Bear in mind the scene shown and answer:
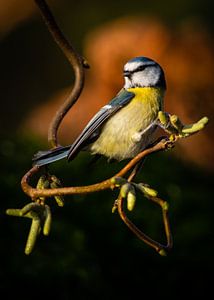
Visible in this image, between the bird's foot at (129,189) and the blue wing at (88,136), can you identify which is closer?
the bird's foot at (129,189)

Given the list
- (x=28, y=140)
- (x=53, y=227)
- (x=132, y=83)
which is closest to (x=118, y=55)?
(x=28, y=140)

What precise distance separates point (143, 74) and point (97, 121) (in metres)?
0.17

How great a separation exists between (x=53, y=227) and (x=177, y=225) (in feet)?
1.73

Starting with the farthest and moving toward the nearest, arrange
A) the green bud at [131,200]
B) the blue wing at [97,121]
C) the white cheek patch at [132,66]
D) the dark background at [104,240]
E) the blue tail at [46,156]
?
the dark background at [104,240]
the white cheek patch at [132,66]
the blue wing at [97,121]
the blue tail at [46,156]
the green bud at [131,200]

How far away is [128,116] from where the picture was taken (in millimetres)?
1531

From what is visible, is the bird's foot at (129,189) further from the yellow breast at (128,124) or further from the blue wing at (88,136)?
the yellow breast at (128,124)

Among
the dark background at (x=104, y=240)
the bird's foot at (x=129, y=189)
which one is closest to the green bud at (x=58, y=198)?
the bird's foot at (x=129, y=189)

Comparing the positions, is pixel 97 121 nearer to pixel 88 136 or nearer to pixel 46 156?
pixel 88 136

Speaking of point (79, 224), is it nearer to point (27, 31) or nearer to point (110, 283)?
point (110, 283)

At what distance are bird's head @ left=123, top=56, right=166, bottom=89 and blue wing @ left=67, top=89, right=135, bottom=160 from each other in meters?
0.03

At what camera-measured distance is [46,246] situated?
7.88 feet

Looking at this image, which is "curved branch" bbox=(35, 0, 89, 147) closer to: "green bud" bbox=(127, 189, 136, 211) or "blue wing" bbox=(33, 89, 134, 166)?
"blue wing" bbox=(33, 89, 134, 166)

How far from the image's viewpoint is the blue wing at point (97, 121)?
1.42 m

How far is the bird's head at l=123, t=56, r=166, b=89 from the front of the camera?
1511 millimetres
